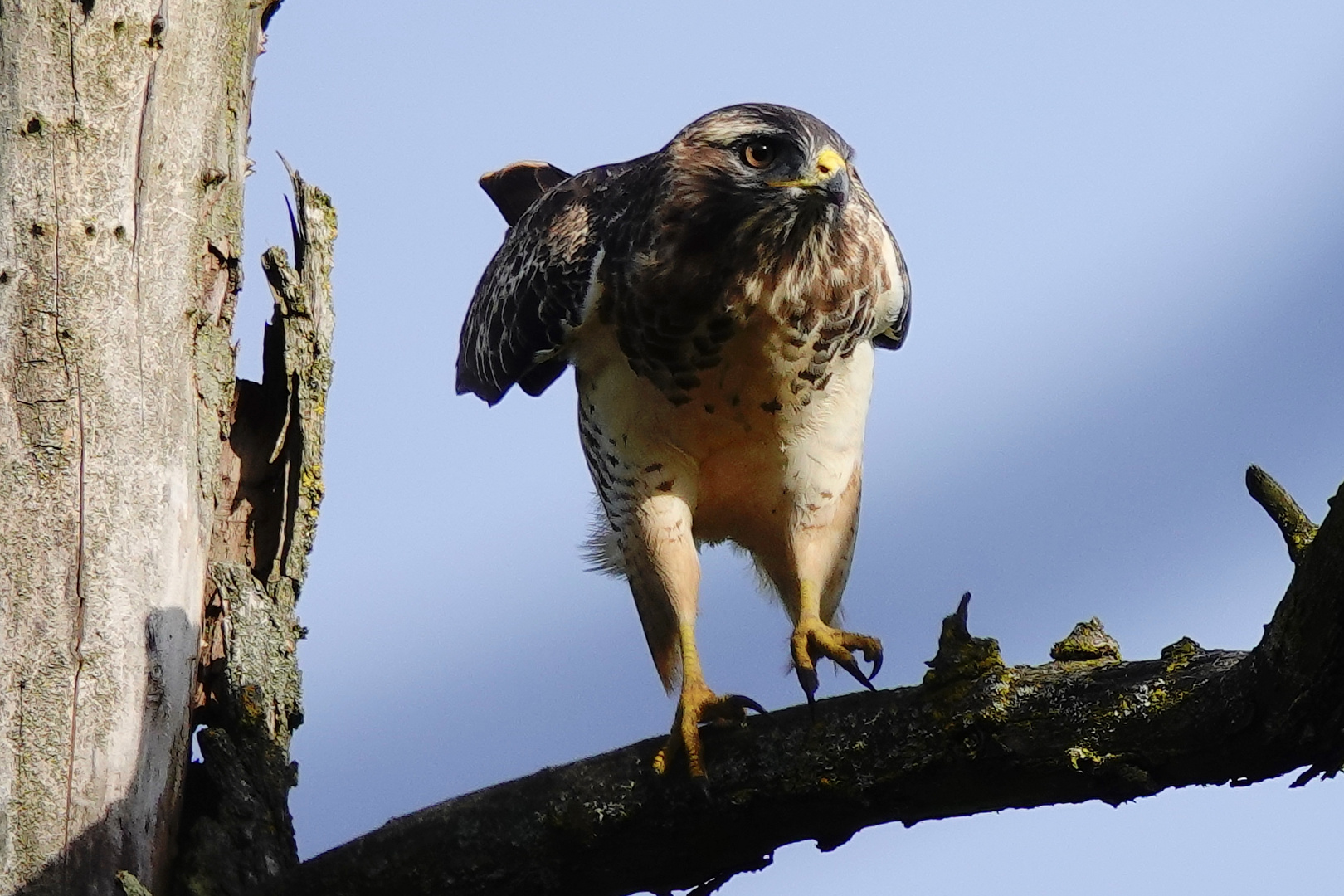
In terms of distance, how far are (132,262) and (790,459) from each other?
221 centimetres

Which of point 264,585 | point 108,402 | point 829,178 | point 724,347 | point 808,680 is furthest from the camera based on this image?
point 724,347

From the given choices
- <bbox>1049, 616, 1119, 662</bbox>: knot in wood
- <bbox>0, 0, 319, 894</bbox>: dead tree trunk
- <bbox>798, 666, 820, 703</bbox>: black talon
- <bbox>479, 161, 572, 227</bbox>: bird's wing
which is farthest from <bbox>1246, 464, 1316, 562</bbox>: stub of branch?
<bbox>479, 161, 572, 227</bbox>: bird's wing

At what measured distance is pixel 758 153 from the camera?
526cm

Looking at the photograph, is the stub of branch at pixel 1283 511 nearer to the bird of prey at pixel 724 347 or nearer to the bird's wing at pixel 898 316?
the bird of prey at pixel 724 347

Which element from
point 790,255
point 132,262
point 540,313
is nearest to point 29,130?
point 132,262

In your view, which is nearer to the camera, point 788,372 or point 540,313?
point 788,372

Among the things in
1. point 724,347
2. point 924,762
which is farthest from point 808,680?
point 724,347

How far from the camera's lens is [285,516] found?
4848 millimetres

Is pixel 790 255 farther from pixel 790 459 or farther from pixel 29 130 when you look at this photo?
pixel 29 130

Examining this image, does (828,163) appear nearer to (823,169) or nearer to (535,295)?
(823,169)

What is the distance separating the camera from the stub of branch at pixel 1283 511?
3.12m

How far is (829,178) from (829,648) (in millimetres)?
1466

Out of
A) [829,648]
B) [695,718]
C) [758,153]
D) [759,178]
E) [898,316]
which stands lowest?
[695,718]

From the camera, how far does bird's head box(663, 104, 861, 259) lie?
5.04 metres
